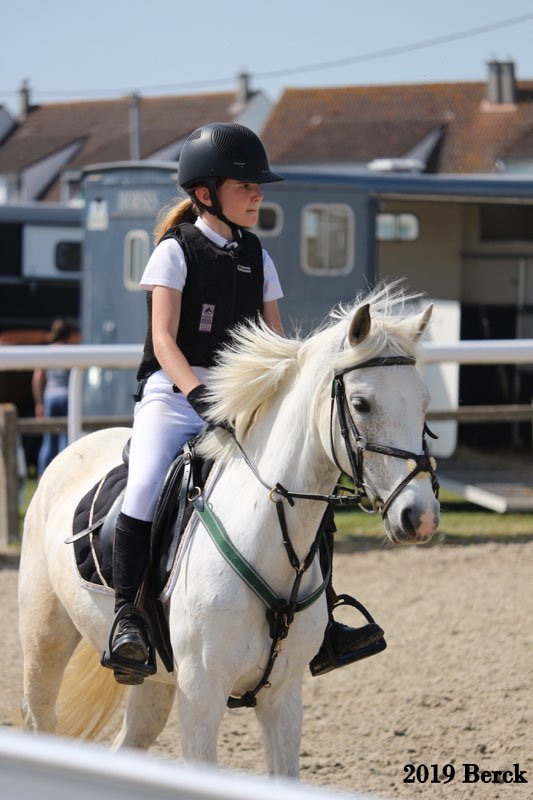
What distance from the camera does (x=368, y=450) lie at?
123 inches

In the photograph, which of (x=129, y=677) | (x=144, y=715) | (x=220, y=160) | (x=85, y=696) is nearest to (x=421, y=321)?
(x=220, y=160)

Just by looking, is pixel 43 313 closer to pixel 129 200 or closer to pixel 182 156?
pixel 129 200

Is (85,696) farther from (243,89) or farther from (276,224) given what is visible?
(243,89)

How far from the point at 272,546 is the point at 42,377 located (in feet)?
32.1

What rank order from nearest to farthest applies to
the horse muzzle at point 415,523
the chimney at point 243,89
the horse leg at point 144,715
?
the horse muzzle at point 415,523 → the horse leg at point 144,715 → the chimney at point 243,89

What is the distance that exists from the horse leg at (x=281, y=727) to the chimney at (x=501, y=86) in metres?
41.2

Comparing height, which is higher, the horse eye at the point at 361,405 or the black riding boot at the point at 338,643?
the horse eye at the point at 361,405

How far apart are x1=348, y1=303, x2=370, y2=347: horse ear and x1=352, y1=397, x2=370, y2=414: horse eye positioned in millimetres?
160

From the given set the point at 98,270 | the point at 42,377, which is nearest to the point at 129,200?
the point at 98,270

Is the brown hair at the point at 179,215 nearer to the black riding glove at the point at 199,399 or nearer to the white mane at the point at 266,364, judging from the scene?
the white mane at the point at 266,364

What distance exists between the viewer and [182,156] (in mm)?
3791

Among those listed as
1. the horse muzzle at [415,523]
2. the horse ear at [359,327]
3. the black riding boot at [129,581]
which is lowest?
the black riding boot at [129,581]

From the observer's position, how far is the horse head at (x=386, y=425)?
3008mm

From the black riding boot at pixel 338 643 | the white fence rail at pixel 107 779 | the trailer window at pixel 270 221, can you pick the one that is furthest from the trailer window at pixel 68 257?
the white fence rail at pixel 107 779
